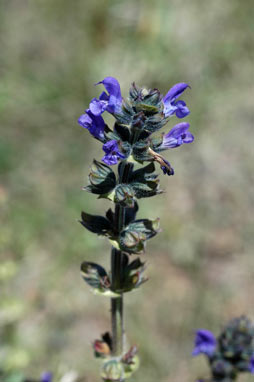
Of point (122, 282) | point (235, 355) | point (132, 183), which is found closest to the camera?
point (132, 183)

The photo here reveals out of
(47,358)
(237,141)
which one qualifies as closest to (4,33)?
(237,141)

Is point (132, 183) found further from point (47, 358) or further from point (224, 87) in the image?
point (224, 87)

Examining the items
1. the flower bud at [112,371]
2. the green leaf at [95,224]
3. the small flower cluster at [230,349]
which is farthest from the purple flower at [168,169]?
the small flower cluster at [230,349]

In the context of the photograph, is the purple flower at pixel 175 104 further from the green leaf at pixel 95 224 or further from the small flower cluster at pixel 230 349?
the small flower cluster at pixel 230 349

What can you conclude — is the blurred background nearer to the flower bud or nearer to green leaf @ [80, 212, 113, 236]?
the flower bud

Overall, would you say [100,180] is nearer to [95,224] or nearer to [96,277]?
[95,224]

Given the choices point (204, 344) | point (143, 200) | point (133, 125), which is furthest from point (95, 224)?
point (143, 200)

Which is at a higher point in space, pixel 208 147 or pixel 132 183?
pixel 208 147
